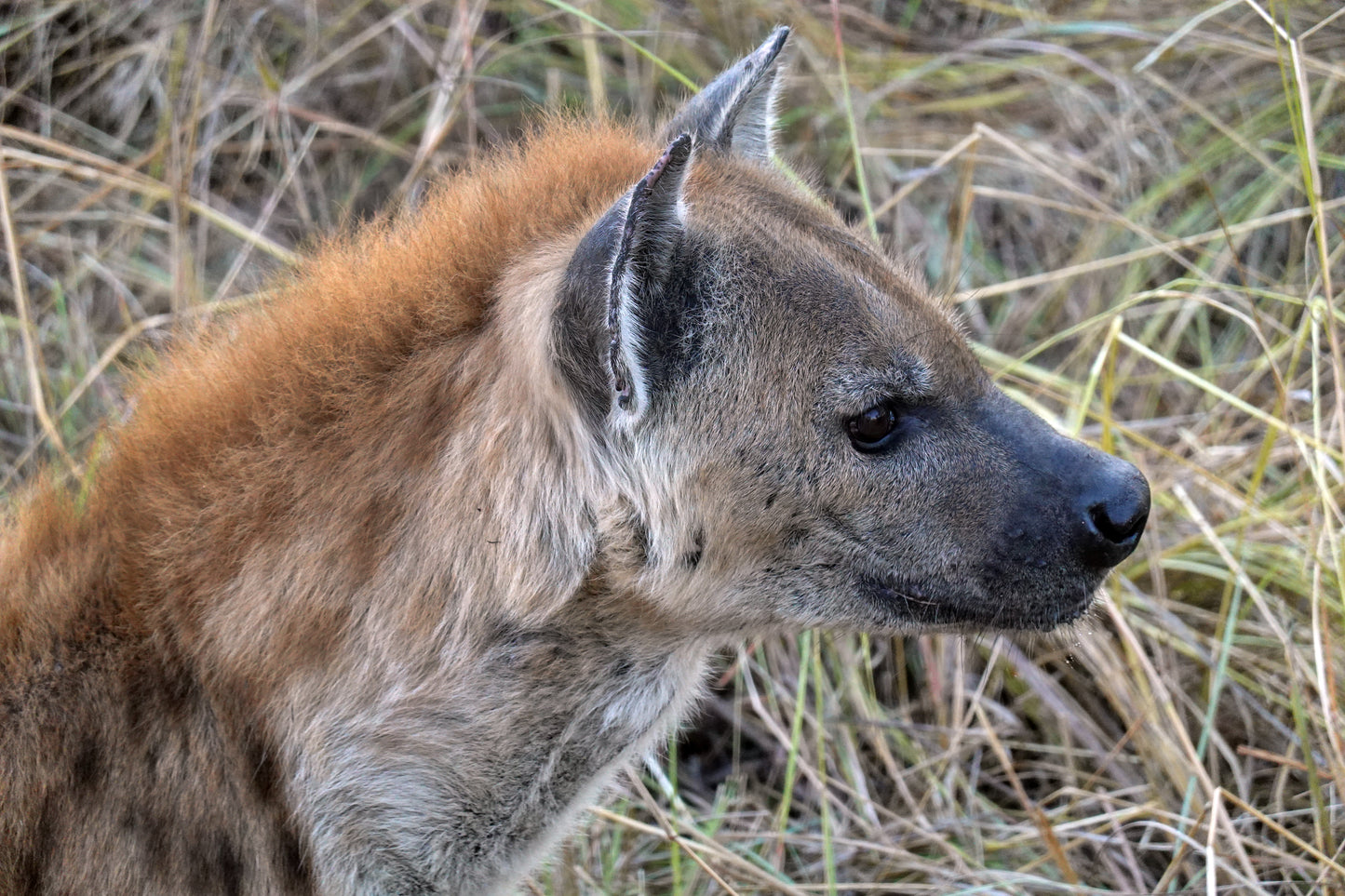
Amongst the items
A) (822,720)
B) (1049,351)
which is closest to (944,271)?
(1049,351)

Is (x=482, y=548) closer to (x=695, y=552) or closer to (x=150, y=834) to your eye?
(x=695, y=552)

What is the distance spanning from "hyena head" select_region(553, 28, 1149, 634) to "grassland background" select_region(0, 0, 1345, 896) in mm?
520

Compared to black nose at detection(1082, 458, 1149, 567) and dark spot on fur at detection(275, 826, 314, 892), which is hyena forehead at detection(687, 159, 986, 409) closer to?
black nose at detection(1082, 458, 1149, 567)

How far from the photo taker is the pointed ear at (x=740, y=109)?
1.71 m

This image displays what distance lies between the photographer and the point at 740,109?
174 centimetres

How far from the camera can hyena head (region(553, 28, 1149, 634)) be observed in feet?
4.69

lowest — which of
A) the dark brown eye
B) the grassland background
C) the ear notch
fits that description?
the grassland background

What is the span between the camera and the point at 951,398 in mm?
1512

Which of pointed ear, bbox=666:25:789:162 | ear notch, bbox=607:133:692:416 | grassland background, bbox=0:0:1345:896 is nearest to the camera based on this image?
ear notch, bbox=607:133:692:416

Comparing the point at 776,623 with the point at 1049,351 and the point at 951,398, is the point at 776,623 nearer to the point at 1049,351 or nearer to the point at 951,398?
the point at 951,398

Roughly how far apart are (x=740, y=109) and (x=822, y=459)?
0.56 meters

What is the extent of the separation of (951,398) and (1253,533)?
140 centimetres

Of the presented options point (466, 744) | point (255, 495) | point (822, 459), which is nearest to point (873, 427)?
point (822, 459)

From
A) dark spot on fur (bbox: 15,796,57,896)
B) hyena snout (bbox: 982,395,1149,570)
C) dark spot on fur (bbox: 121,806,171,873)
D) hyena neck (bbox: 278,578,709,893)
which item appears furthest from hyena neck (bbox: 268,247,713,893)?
hyena snout (bbox: 982,395,1149,570)
